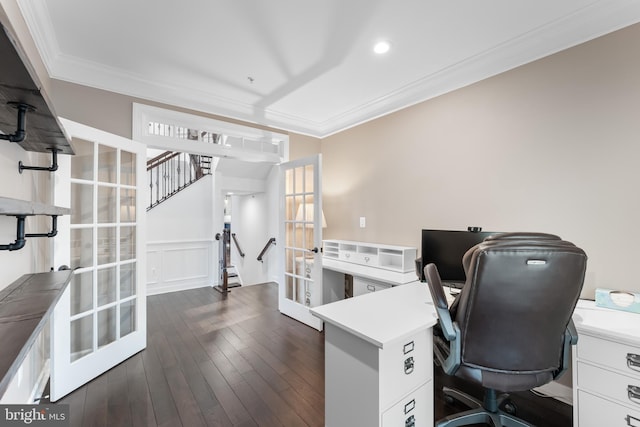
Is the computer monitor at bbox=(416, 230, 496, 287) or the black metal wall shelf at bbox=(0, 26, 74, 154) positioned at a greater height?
the black metal wall shelf at bbox=(0, 26, 74, 154)

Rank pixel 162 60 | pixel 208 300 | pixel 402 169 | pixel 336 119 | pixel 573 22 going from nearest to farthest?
pixel 573 22, pixel 162 60, pixel 402 169, pixel 336 119, pixel 208 300

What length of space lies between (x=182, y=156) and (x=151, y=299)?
2812 mm

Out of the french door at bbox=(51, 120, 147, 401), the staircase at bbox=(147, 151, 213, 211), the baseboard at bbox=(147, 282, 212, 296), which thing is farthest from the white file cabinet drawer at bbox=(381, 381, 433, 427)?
the staircase at bbox=(147, 151, 213, 211)

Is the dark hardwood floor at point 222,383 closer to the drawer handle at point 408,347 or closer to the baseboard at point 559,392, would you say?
the baseboard at point 559,392

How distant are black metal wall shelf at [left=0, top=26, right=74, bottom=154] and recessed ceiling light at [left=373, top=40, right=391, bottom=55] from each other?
6.97ft

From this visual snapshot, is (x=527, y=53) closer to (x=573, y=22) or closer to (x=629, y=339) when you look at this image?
(x=573, y=22)

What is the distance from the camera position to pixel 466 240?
2.19m

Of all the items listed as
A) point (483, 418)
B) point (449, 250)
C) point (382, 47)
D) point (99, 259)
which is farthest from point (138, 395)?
point (382, 47)

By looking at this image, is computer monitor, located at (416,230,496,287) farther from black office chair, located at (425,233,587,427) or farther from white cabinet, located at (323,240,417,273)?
black office chair, located at (425,233,587,427)

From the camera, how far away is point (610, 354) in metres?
1.43

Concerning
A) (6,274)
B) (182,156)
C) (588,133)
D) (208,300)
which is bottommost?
(208,300)

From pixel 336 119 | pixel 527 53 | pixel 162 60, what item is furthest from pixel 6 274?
pixel 527 53

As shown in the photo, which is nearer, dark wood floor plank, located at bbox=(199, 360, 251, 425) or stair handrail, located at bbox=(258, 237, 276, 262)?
dark wood floor plank, located at bbox=(199, 360, 251, 425)

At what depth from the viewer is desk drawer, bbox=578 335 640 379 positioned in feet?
4.48
